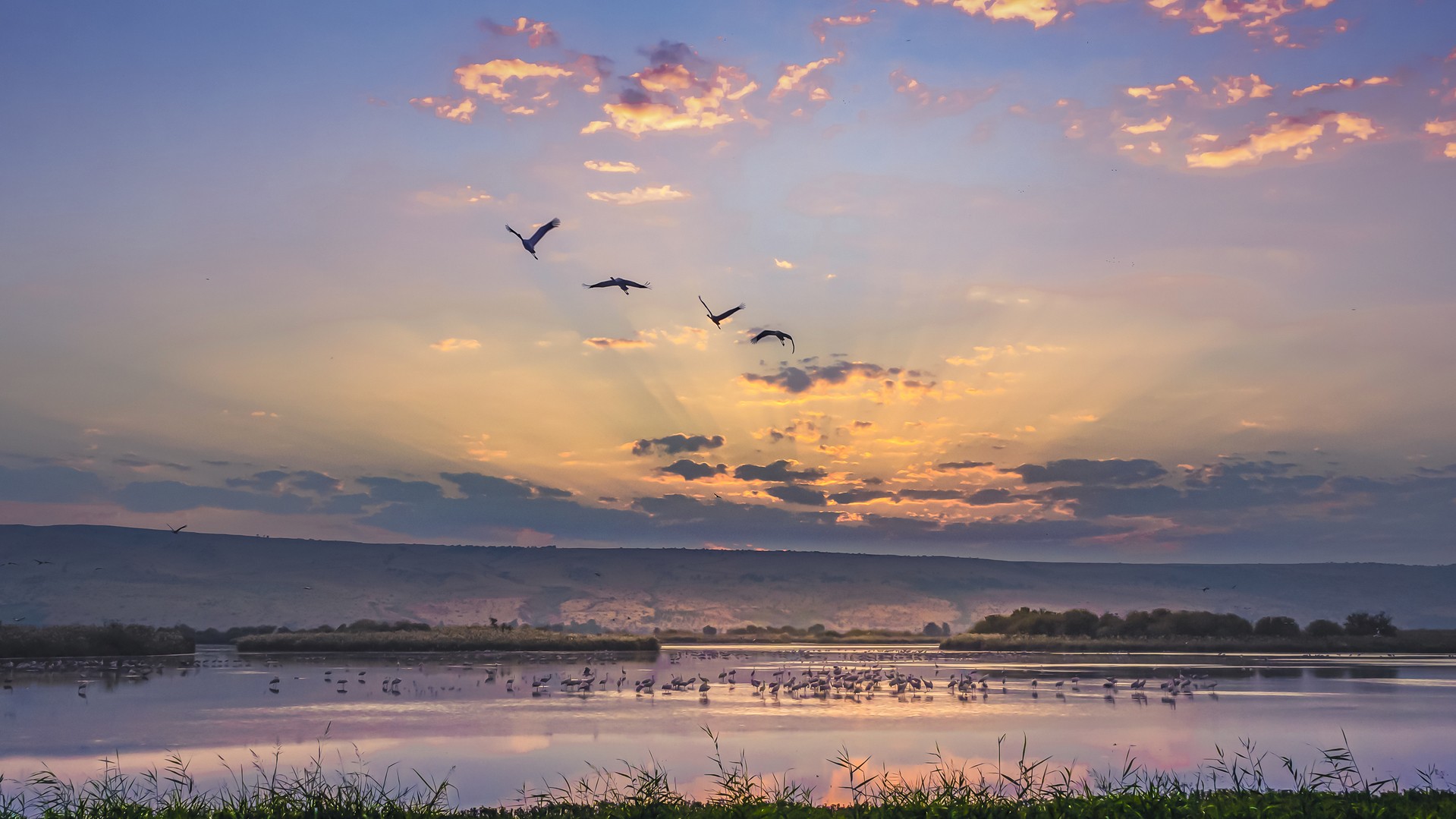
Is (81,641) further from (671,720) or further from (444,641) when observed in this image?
(671,720)

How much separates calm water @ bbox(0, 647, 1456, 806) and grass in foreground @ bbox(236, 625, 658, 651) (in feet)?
57.2

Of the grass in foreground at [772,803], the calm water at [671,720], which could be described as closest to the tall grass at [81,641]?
the calm water at [671,720]

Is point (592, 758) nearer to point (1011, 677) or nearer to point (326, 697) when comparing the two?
point (326, 697)

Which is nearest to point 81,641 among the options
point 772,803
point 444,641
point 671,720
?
point 444,641

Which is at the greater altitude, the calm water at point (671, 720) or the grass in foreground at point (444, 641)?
the calm water at point (671, 720)

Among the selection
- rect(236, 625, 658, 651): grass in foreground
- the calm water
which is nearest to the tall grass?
rect(236, 625, 658, 651): grass in foreground

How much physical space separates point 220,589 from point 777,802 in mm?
137193

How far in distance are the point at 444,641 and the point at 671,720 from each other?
41441 millimetres

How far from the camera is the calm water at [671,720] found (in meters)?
18.7

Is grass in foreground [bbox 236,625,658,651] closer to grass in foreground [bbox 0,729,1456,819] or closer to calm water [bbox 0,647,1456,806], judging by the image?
calm water [bbox 0,647,1456,806]

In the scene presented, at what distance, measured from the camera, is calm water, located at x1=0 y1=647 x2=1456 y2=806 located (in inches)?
736

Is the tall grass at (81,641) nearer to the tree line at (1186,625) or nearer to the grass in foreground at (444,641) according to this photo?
the grass in foreground at (444,641)

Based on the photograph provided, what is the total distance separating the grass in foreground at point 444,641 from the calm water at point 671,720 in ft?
57.2

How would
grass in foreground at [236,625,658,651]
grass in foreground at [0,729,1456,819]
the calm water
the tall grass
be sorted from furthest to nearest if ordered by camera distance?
grass in foreground at [236,625,658,651], the tall grass, the calm water, grass in foreground at [0,729,1456,819]
